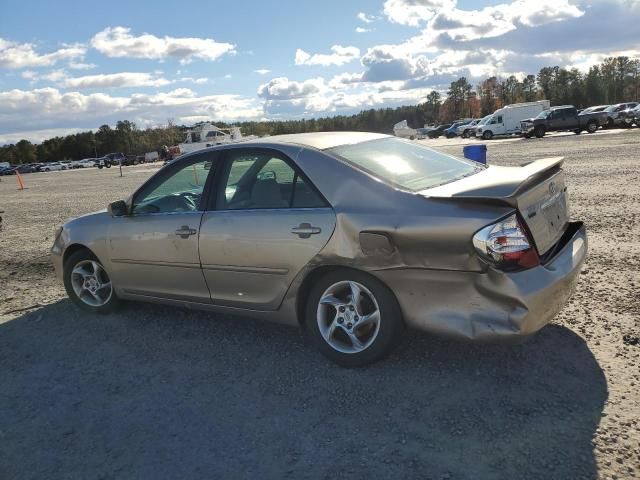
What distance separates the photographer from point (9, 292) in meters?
6.38

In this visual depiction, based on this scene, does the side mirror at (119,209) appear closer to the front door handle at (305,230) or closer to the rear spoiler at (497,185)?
the front door handle at (305,230)

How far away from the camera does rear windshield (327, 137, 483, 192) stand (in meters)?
3.62

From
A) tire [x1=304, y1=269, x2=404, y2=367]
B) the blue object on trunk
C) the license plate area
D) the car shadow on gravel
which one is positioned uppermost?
the blue object on trunk

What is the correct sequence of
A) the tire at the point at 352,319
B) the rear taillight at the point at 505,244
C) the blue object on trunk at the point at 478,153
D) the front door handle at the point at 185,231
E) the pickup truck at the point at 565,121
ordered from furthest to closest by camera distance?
the pickup truck at the point at 565,121 → the blue object on trunk at the point at 478,153 → the front door handle at the point at 185,231 → the tire at the point at 352,319 → the rear taillight at the point at 505,244

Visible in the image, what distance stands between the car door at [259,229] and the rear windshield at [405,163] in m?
0.40

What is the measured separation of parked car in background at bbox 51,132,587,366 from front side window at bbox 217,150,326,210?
0.01 metres

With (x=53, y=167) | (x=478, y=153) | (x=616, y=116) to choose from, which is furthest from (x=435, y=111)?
(x=478, y=153)

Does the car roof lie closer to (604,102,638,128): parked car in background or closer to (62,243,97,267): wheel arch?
(62,243,97,267): wheel arch

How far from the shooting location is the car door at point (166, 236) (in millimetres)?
4305

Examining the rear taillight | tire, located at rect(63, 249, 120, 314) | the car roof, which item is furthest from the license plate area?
tire, located at rect(63, 249, 120, 314)

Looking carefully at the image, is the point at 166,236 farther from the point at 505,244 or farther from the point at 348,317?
the point at 505,244

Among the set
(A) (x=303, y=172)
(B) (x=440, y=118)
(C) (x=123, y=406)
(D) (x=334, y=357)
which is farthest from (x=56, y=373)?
(B) (x=440, y=118)

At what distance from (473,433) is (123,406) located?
2.14m

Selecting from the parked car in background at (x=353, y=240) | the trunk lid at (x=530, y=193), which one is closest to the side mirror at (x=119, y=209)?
the parked car in background at (x=353, y=240)
